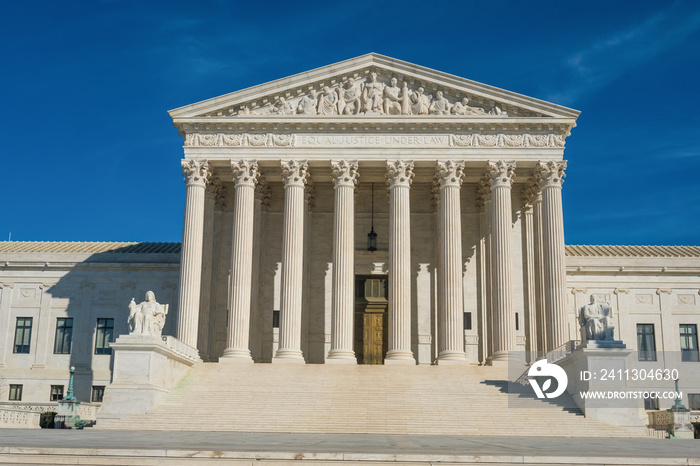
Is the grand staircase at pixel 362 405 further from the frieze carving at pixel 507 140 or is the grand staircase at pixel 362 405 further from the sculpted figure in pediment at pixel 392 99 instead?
the sculpted figure in pediment at pixel 392 99

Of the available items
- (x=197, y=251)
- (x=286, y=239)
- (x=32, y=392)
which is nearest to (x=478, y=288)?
(x=286, y=239)

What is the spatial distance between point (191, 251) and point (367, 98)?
13333 mm

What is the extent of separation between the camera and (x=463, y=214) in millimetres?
49375

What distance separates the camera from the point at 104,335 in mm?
51219

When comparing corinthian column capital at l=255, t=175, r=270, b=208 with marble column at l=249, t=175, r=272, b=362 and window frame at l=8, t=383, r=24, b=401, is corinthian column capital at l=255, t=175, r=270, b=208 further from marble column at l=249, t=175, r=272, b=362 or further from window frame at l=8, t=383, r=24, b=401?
window frame at l=8, t=383, r=24, b=401

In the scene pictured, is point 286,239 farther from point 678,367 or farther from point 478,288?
point 678,367

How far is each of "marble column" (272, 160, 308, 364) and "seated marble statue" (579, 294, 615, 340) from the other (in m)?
15.4

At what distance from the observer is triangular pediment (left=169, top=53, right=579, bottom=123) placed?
44.0 m

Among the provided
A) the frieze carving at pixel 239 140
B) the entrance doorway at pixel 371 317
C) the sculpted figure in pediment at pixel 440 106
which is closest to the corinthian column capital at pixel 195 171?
the frieze carving at pixel 239 140

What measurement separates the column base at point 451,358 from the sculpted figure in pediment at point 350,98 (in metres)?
14.6

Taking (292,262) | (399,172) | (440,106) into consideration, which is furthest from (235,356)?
(440,106)

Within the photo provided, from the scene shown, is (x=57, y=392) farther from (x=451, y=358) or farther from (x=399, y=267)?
(x=451, y=358)

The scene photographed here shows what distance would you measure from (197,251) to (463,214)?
17194mm

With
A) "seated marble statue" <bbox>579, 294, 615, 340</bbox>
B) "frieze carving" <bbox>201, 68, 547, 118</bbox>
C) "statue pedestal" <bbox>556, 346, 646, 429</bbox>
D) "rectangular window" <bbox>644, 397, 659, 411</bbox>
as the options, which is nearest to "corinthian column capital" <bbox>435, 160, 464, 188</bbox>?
"frieze carving" <bbox>201, 68, 547, 118</bbox>
